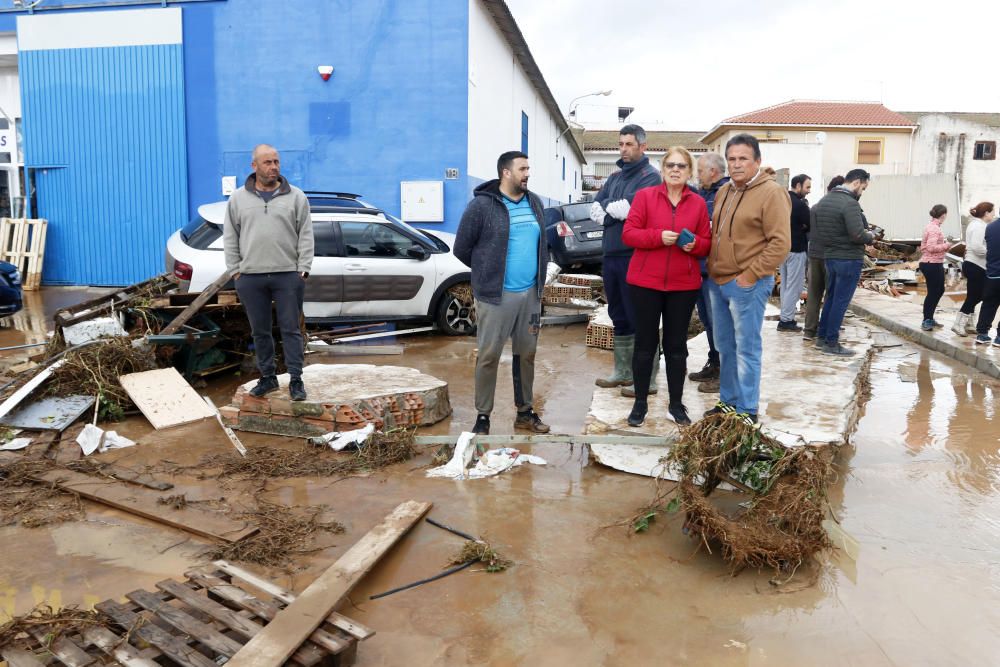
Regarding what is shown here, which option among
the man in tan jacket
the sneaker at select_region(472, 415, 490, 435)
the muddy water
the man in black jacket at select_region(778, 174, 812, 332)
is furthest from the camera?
the man in black jacket at select_region(778, 174, 812, 332)

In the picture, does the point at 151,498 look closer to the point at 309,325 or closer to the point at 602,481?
the point at 602,481

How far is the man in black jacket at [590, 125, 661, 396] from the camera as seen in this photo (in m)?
5.43

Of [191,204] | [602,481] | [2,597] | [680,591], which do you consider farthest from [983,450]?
[191,204]

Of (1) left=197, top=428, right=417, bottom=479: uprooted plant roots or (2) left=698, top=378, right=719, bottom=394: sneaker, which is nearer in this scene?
(1) left=197, top=428, right=417, bottom=479: uprooted plant roots

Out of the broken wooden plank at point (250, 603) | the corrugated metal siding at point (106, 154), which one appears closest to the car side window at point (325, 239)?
the broken wooden plank at point (250, 603)

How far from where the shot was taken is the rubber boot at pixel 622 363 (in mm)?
5785

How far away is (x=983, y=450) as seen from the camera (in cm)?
536

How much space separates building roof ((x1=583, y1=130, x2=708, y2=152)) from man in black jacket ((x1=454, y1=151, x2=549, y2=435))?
48686mm

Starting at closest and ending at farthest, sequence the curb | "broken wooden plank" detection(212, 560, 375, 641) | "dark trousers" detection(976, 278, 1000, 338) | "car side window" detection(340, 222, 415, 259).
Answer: "broken wooden plank" detection(212, 560, 375, 641) → the curb → "dark trousers" detection(976, 278, 1000, 338) → "car side window" detection(340, 222, 415, 259)

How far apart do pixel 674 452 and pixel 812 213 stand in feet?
16.1

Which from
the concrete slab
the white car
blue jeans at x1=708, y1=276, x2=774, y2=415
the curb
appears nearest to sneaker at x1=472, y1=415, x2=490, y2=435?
the concrete slab

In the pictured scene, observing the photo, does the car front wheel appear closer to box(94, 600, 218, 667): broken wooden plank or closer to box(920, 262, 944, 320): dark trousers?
box(920, 262, 944, 320): dark trousers

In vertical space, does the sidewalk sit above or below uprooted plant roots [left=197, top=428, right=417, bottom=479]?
above

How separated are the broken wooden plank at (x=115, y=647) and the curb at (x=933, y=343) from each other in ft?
26.7
